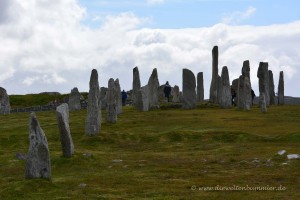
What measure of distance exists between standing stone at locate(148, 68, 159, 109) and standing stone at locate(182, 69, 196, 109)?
11.7ft

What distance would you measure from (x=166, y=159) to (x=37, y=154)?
9.52 meters

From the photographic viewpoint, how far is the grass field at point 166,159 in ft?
73.2

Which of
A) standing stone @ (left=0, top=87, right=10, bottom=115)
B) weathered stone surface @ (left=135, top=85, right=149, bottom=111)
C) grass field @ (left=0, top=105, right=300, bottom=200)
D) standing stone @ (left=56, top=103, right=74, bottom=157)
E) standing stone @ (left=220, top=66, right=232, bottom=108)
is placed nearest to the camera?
grass field @ (left=0, top=105, right=300, bottom=200)

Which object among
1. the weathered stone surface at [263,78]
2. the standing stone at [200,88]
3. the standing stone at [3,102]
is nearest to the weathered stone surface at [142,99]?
the weathered stone surface at [263,78]

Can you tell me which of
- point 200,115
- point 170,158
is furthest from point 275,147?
point 200,115

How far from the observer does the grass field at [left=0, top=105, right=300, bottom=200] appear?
22.3 meters

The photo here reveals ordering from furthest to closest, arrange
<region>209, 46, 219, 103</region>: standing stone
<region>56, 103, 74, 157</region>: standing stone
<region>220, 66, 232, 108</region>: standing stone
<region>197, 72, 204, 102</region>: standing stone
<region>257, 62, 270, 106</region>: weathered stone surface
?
<region>197, 72, 204, 102</region>: standing stone → <region>209, 46, 219, 103</region>: standing stone → <region>257, 62, 270, 106</region>: weathered stone surface → <region>220, 66, 232, 108</region>: standing stone → <region>56, 103, 74, 157</region>: standing stone

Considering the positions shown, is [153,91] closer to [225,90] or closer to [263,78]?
[225,90]

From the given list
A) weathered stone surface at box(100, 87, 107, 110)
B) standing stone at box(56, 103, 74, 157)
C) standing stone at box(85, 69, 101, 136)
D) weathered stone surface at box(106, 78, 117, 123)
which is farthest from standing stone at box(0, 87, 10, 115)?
standing stone at box(56, 103, 74, 157)

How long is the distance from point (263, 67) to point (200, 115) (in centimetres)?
1494

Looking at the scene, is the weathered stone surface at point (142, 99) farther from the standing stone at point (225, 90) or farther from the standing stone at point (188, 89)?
the standing stone at point (225, 90)

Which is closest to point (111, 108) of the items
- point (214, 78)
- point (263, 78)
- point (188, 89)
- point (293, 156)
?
point (188, 89)

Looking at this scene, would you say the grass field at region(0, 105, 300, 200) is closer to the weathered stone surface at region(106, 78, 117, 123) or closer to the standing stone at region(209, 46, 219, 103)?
the weathered stone surface at region(106, 78, 117, 123)

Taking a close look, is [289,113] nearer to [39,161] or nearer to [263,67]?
[263,67]
